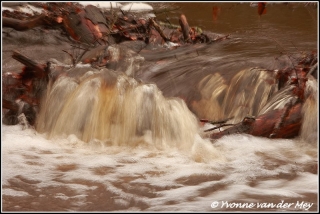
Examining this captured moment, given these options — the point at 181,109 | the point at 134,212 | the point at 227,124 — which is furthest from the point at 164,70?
the point at 134,212

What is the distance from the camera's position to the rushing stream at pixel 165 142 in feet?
13.4

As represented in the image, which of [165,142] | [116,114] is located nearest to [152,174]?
[165,142]

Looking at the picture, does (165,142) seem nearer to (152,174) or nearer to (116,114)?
(116,114)

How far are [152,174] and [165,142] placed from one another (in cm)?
86

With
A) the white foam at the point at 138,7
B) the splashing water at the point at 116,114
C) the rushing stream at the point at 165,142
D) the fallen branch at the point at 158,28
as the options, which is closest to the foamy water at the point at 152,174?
the rushing stream at the point at 165,142

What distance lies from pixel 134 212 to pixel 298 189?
124 centimetres

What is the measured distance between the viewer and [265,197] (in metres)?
4.02

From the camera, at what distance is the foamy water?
400 centimetres

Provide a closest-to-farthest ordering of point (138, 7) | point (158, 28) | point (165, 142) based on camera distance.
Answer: point (165, 142), point (158, 28), point (138, 7)

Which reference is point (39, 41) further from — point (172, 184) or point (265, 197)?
point (265, 197)

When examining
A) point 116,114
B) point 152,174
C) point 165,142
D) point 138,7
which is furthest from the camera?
point 138,7

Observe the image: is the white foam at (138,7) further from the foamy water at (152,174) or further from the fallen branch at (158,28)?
the foamy water at (152,174)

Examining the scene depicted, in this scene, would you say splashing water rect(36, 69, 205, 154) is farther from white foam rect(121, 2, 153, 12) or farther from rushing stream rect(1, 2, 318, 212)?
white foam rect(121, 2, 153, 12)

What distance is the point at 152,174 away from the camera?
4.54 meters
